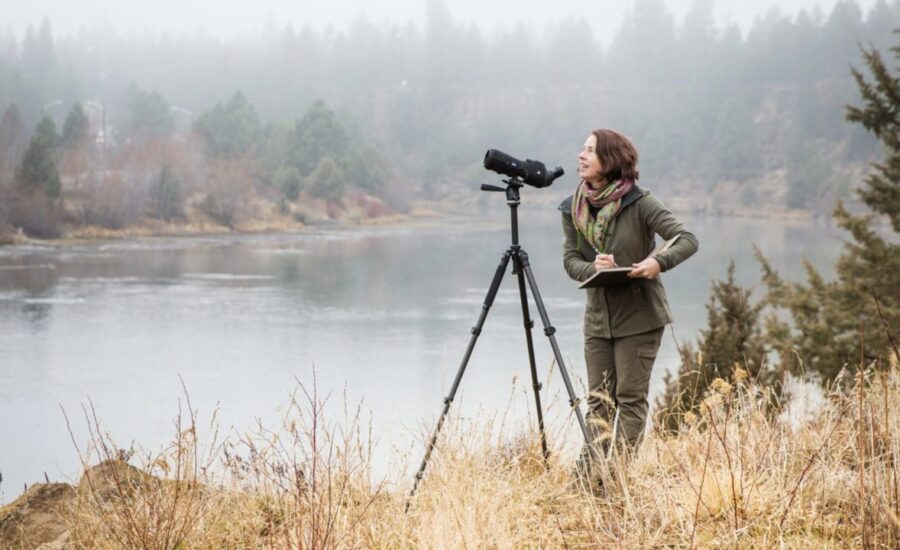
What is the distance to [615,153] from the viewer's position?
3445 millimetres

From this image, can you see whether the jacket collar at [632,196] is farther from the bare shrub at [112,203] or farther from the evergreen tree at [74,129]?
the evergreen tree at [74,129]

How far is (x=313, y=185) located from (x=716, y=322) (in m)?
40.6

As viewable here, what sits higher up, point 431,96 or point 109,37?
point 109,37

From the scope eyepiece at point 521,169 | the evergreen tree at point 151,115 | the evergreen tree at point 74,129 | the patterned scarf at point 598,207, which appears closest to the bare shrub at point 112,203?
the evergreen tree at point 74,129

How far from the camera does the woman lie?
136 inches

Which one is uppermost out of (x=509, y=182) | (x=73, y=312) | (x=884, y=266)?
(x=509, y=182)

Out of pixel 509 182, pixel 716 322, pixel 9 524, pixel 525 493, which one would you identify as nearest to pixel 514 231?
pixel 509 182

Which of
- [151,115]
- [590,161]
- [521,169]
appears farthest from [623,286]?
[151,115]

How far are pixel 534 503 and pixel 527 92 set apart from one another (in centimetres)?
10827

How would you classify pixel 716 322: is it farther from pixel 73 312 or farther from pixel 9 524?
pixel 73 312

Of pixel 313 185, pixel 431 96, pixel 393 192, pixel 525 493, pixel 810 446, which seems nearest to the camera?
pixel 525 493

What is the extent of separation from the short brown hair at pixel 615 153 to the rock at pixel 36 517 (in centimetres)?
239

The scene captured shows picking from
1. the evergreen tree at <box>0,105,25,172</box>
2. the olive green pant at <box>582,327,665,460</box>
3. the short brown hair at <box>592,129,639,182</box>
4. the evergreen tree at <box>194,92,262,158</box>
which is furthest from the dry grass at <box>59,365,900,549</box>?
the evergreen tree at <box>194,92,262,158</box>

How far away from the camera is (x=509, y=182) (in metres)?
3.72
